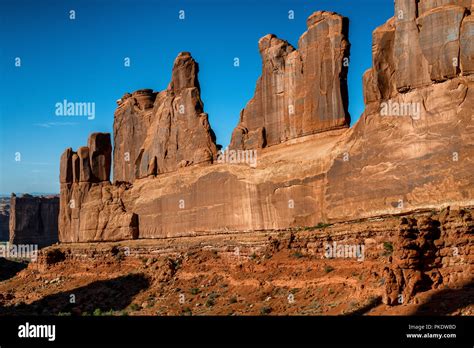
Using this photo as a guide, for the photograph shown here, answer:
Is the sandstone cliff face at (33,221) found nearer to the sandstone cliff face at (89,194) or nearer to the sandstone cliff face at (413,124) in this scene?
the sandstone cliff face at (89,194)

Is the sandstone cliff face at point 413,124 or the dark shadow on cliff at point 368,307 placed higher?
the sandstone cliff face at point 413,124

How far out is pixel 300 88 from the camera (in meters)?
38.8

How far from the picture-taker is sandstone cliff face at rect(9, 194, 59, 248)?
110938 mm

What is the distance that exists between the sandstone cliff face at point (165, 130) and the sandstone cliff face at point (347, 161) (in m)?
0.17

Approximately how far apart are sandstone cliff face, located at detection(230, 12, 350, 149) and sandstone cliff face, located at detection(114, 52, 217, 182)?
510cm

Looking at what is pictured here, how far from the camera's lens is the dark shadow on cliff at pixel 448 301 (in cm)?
2208

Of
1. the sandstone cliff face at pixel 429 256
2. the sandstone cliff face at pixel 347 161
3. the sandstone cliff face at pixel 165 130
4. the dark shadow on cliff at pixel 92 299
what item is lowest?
the dark shadow on cliff at pixel 92 299

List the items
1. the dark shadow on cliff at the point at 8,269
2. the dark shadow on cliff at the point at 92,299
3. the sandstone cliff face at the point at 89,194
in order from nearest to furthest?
the dark shadow on cliff at the point at 92,299 → the sandstone cliff face at the point at 89,194 → the dark shadow on cliff at the point at 8,269

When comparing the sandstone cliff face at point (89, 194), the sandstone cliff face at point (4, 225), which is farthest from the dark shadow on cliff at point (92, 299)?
the sandstone cliff face at point (4, 225)

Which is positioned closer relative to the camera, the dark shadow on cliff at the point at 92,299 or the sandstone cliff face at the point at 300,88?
the sandstone cliff face at the point at 300,88

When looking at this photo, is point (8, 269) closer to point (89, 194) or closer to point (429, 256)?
point (89, 194)

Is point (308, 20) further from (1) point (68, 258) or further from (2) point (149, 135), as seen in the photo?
(1) point (68, 258)

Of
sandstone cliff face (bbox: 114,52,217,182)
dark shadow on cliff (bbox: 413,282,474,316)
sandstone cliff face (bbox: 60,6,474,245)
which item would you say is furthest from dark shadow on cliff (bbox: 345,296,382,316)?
sandstone cliff face (bbox: 114,52,217,182)

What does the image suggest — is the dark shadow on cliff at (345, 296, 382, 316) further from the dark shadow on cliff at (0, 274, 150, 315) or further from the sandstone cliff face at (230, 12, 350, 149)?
the dark shadow on cliff at (0, 274, 150, 315)
